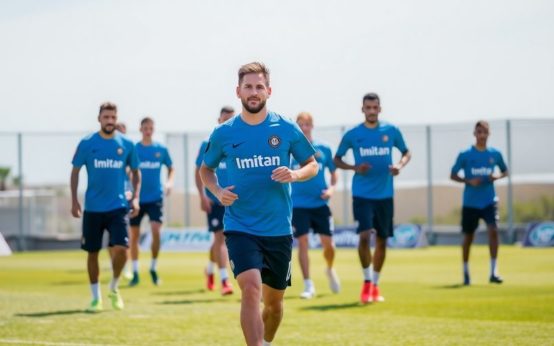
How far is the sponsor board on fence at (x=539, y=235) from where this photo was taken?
32.0 meters

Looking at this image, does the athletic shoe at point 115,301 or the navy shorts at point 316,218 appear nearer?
the athletic shoe at point 115,301

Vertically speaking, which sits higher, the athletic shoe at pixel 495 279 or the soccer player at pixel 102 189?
the soccer player at pixel 102 189

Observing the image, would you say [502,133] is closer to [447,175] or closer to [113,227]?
[447,175]

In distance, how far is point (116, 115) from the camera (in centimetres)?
1464

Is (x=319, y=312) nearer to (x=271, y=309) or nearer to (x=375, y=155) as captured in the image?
(x=375, y=155)

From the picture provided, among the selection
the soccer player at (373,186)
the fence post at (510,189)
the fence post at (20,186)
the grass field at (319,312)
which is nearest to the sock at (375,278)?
the soccer player at (373,186)

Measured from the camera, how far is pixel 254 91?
865 centimetres

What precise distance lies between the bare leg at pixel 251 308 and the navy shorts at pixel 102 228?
625cm

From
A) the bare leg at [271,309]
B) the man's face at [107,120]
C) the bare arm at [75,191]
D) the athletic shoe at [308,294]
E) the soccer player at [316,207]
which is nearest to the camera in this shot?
the bare leg at [271,309]

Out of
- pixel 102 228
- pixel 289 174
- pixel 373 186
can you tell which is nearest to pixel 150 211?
pixel 102 228

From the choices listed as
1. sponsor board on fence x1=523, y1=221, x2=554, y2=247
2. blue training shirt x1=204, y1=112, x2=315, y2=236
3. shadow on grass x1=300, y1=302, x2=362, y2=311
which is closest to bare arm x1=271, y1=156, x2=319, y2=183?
blue training shirt x1=204, y1=112, x2=315, y2=236

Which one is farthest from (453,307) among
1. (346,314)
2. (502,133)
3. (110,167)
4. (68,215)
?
(68,215)

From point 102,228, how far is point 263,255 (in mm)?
6281

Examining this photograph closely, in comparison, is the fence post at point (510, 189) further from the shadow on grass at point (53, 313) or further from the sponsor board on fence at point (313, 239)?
the shadow on grass at point (53, 313)
